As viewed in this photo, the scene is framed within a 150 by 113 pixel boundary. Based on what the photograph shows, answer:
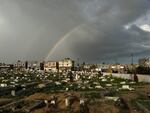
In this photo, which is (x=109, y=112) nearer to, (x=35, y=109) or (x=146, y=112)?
(x=146, y=112)

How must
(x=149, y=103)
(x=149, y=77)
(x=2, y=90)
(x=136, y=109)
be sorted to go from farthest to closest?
(x=149, y=77)
(x=2, y=90)
(x=149, y=103)
(x=136, y=109)

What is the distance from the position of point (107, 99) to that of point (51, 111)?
8471mm

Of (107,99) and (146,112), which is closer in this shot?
(146,112)

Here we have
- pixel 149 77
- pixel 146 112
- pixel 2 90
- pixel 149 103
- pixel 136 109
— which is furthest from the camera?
pixel 149 77

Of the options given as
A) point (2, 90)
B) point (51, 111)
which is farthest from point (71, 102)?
point (2, 90)

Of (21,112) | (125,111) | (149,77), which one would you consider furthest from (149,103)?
(149,77)

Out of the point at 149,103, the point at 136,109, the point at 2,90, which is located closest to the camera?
the point at 136,109

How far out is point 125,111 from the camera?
23.5m

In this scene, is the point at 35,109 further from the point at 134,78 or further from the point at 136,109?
the point at 134,78

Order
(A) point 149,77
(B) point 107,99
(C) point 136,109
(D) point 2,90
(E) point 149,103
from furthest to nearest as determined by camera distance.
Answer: (A) point 149,77
(D) point 2,90
(B) point 107,99
(E) point 149,103
(C) point 136,109

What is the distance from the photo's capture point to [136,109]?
24.9 m

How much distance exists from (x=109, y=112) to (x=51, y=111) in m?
4.19

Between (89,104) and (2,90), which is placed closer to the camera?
(89,104)

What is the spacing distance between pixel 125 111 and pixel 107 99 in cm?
687
